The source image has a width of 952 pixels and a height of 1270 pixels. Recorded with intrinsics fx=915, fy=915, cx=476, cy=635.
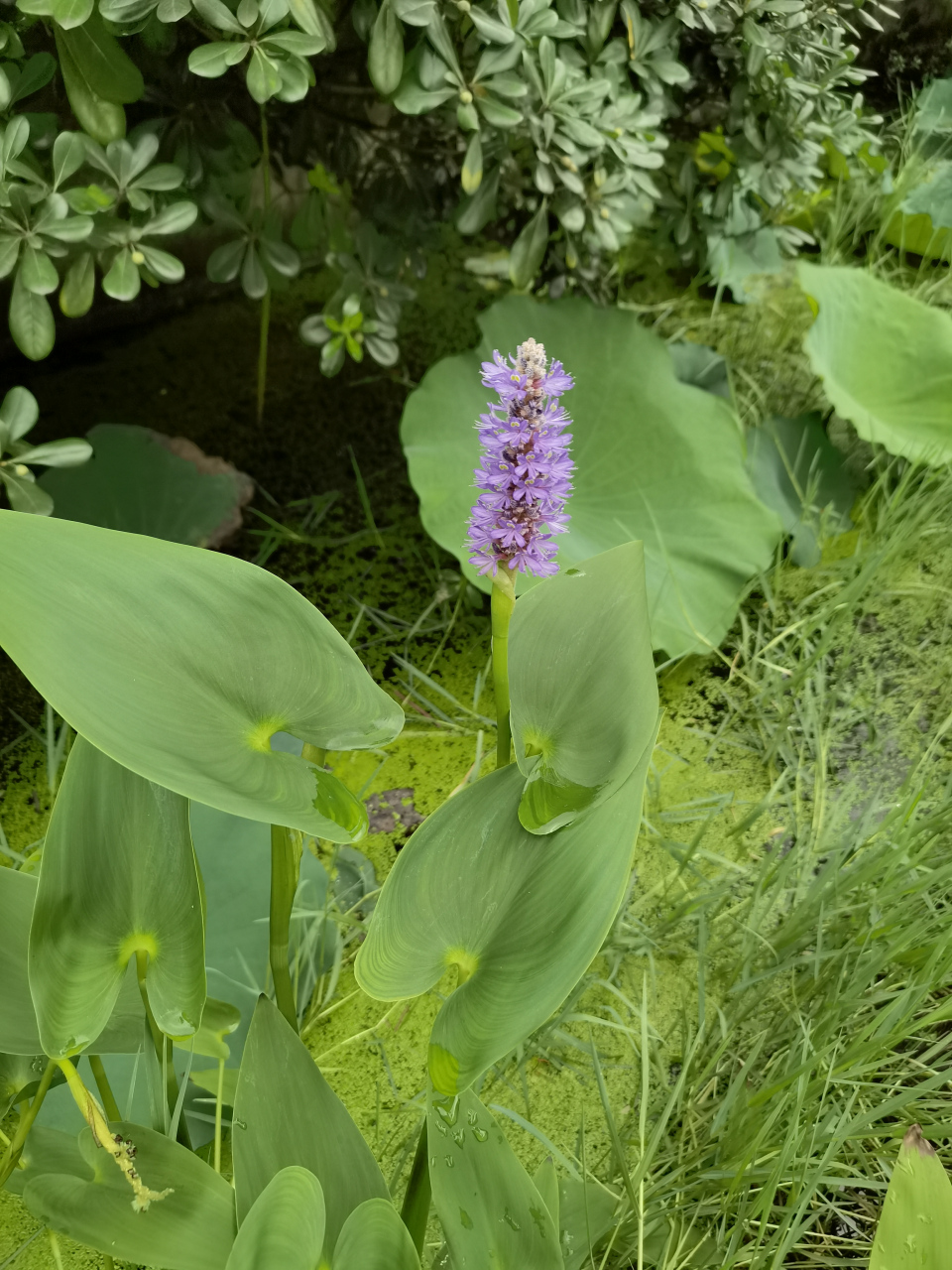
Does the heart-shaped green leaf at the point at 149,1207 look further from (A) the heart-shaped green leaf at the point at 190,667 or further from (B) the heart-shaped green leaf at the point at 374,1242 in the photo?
(A) the heart-shaped green leaf at the point at 190,667

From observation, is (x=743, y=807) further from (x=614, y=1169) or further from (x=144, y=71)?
(x=144, y=71)

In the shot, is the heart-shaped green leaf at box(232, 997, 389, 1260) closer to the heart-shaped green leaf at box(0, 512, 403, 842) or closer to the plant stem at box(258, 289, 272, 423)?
the heart-shaped green leaf at box(0, 512, 403, 842)

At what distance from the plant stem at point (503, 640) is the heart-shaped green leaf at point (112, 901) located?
0.68 feet

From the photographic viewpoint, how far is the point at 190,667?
0.54 metres

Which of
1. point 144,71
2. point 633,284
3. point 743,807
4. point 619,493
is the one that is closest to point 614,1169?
point 743,807

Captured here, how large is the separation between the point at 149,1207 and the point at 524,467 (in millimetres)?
493

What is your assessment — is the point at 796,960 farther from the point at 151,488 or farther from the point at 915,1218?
the point at 151,488

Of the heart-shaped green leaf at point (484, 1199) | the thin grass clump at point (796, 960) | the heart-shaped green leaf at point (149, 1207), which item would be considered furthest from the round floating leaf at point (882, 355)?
the heart-shaped green leaf at point (149, 1207)

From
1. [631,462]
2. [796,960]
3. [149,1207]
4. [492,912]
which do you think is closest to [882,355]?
[631,462]

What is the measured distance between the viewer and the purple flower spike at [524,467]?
53 centimetres

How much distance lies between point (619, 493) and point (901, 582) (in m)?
0.45

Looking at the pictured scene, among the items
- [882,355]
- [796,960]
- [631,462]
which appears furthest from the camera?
[882,355]

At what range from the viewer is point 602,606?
23.3 inches

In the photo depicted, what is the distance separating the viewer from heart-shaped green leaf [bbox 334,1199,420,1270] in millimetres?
525
